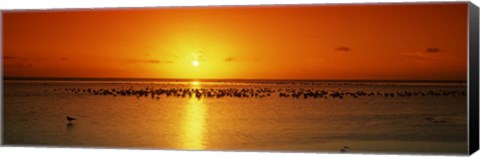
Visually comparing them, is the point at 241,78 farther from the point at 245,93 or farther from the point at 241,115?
the point at 241,115

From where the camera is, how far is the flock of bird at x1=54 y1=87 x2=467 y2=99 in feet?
28.2

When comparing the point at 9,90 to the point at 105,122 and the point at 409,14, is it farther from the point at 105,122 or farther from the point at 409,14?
the point at 409,14

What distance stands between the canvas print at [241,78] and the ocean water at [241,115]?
11 millimetres

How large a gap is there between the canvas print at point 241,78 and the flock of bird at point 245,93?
0.04ft

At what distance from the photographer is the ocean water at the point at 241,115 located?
8.56m

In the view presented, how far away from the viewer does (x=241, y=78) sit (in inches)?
354

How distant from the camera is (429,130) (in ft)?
28.1

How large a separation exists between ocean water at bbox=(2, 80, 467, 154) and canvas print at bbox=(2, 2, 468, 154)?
11 mm

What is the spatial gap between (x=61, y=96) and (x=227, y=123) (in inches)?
58.8

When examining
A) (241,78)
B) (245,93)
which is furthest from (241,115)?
(241,78)

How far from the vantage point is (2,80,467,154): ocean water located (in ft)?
28.1

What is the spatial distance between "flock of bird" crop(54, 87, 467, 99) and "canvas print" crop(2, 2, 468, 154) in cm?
1

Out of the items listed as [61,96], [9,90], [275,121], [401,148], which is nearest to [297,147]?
[275,121]

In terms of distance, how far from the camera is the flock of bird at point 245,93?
8.61m
